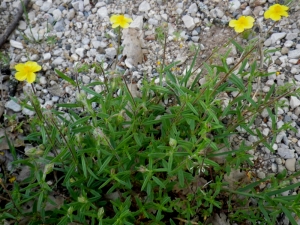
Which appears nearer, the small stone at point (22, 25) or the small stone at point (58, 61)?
the small stone at point (58, 61)

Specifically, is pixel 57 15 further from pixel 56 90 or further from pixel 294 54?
pixel 294 54

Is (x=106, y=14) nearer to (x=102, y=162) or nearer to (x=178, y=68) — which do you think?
(x=178, y=68)

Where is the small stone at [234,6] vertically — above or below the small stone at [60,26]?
below

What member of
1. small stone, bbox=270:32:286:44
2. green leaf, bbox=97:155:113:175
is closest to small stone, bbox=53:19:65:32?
green leaf, bbox=97:155:113:175

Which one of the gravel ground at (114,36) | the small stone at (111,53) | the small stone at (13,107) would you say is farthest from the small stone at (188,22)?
the small stone at (13,107)

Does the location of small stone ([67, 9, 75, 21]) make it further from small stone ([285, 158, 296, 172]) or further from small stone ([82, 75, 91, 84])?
small stone ([285, 158, 296, 172])

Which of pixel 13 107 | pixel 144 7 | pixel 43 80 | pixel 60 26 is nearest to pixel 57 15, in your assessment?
pixel 60 26

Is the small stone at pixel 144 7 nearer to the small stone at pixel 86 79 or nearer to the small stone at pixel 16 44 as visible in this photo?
the small stone at pixel 86 79

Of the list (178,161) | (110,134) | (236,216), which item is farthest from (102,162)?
(236,216)
